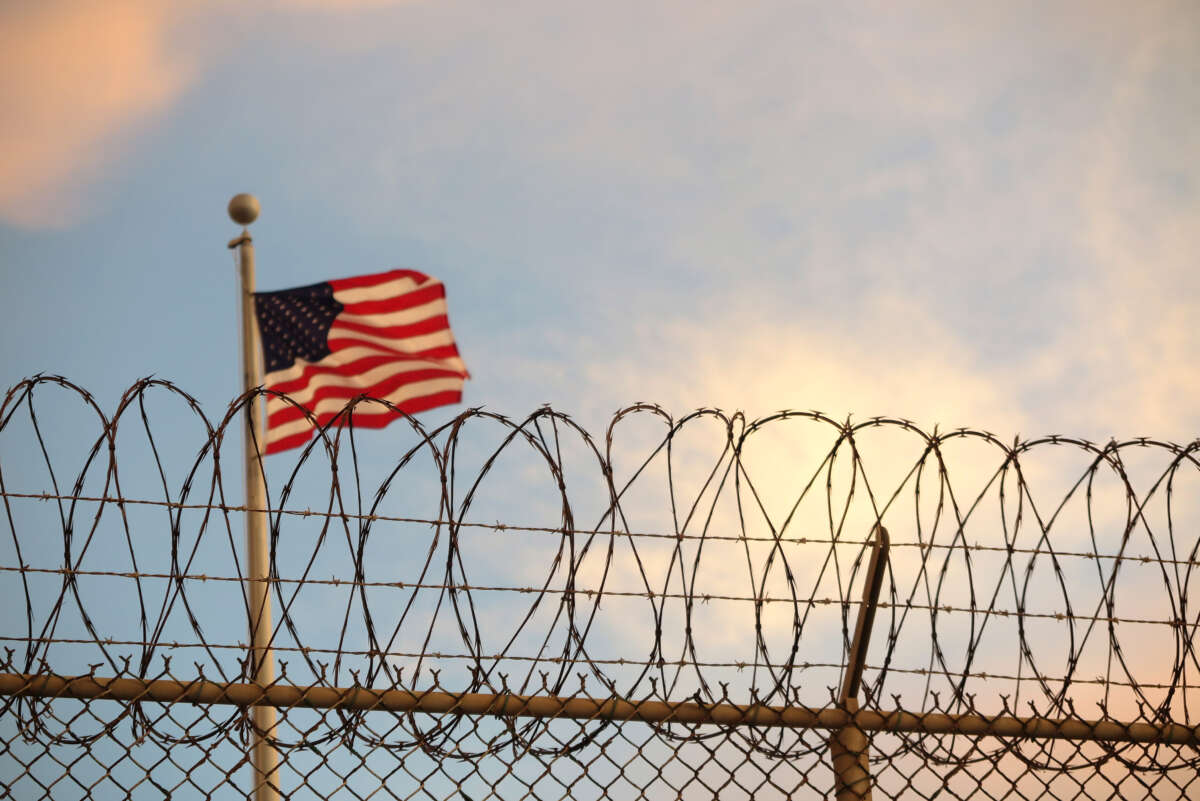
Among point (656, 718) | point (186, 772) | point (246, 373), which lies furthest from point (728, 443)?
point (246, 373)

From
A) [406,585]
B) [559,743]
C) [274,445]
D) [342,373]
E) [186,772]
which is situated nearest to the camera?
[186,772]

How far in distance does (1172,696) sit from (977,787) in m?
0.70

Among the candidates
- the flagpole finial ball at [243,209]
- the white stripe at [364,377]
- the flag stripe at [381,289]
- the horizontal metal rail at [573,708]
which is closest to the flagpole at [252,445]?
the flagpole finial ball at [243,209]

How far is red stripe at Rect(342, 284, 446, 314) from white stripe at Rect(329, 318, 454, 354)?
0.21 meters

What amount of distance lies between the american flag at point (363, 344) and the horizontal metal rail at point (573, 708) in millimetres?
8466

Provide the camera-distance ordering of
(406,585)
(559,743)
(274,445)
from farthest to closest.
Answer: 1. (274,445)
2. (406,585)
3. (559,743)

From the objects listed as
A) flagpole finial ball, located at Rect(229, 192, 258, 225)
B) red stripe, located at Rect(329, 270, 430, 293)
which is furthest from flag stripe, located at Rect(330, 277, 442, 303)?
flagpole finial ball, located at Rect(229, 192, 258, 225)

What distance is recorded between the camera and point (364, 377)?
11906mm

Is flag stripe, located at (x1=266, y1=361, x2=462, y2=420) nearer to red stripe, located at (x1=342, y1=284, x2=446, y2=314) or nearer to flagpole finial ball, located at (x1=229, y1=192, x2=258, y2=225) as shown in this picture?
red stripe, located at (x1=342, y1=284, x2=446, y2=314)

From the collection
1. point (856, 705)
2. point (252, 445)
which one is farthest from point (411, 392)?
point (856, 705)

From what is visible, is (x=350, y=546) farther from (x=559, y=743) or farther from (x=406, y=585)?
(x=559, y=743)

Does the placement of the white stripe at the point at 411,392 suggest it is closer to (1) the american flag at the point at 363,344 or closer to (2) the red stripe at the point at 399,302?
(1) the american flag at the point at 363,344

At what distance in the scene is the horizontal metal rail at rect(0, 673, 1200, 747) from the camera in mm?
2777

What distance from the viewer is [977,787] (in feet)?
10.7
